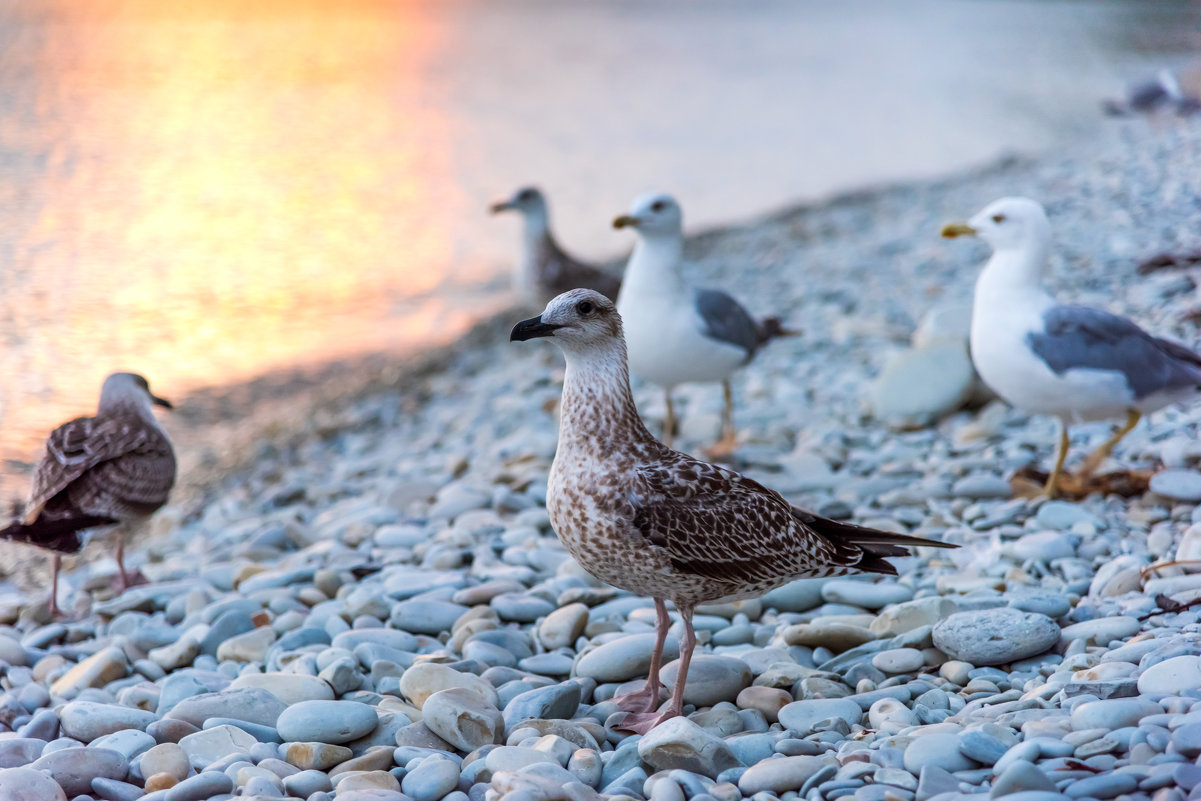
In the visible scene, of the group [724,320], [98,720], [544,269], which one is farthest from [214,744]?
[544,269]

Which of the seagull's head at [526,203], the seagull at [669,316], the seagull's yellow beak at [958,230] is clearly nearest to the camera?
the seagull's yellow beak at [958,230]

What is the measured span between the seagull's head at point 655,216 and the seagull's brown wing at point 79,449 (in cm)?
285

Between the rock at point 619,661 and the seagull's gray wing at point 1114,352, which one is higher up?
the seagull's gray wing at point 1114,352

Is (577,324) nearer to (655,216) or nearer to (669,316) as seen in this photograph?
(669,316)

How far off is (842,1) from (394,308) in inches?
1487

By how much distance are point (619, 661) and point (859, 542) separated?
97 centimetres

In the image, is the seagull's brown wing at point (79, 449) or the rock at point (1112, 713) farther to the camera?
the seagull's brown wing at point (79, 449)

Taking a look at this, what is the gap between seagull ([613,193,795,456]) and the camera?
21.3 feet

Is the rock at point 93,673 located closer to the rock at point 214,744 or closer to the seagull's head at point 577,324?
the rock at point 214,744

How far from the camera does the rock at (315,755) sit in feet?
11.9

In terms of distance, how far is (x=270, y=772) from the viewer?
3492 millimetres

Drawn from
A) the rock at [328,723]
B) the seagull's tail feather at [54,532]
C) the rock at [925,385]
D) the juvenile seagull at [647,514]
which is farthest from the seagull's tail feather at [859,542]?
the seagull's tail feather at [54,532]

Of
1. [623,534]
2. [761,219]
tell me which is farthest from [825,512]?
[761,219]

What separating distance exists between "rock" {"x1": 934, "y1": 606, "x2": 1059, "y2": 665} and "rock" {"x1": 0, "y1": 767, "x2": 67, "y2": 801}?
2.88 m
